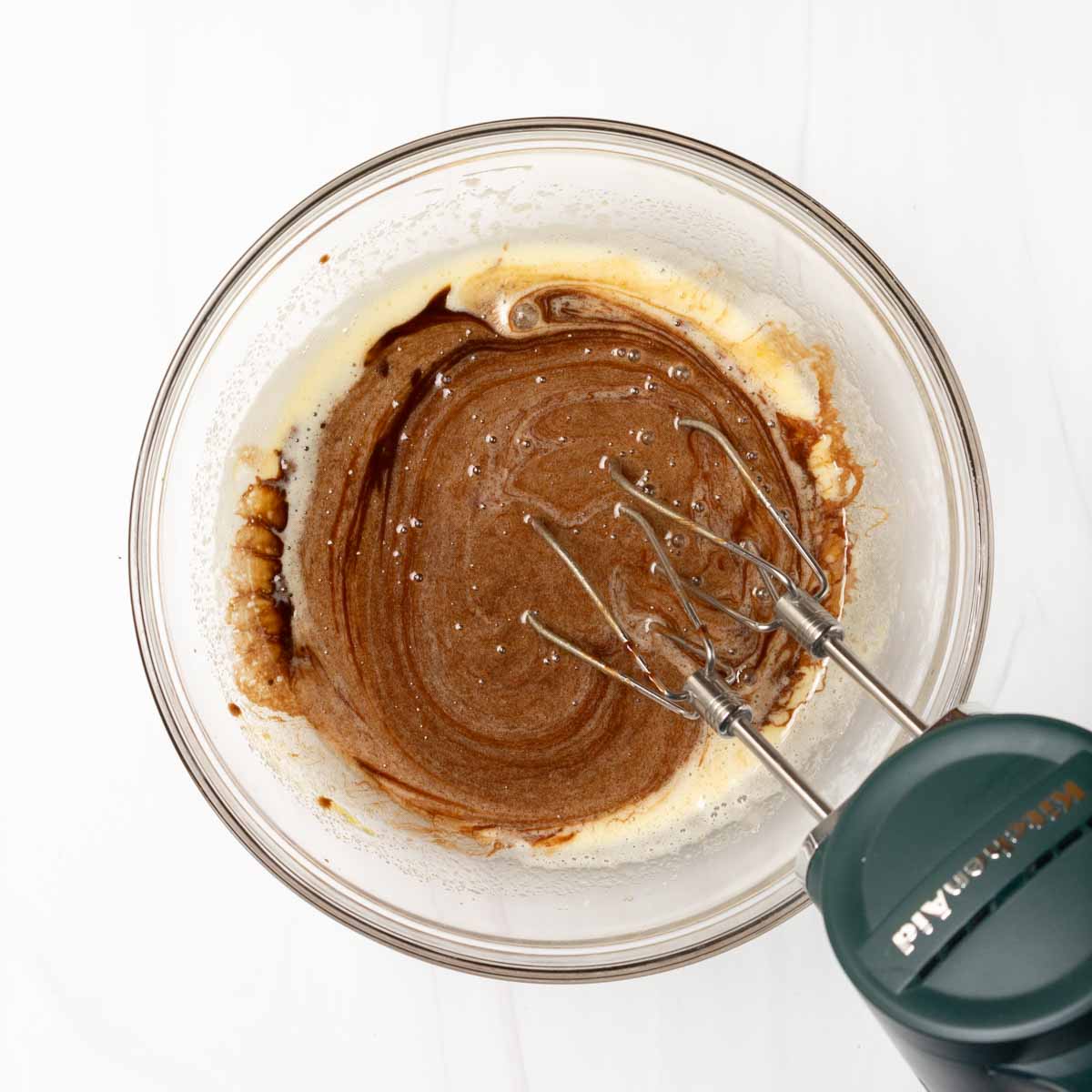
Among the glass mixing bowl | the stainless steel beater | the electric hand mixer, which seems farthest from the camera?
the glass mixing bowl

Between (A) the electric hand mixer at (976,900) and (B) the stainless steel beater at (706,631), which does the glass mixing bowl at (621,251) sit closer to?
(B) the stainless steel beater at (706,631)

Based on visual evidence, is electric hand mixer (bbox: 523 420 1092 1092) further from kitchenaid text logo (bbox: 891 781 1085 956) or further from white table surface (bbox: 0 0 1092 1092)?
A: white table surface (bbox: 0 0 1092 1092)

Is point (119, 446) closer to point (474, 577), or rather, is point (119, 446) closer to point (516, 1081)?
point (474, 577)

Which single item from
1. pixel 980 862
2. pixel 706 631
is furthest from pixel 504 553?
pixel 980 862

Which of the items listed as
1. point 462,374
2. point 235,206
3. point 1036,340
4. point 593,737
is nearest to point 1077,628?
point 1036,340

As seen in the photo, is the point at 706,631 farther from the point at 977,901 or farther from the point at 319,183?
the point at 319,183

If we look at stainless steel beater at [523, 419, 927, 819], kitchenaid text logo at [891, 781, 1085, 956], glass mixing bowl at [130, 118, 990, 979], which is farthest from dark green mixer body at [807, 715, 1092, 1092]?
glass mixing bowl at [130, 118, 990, 979]

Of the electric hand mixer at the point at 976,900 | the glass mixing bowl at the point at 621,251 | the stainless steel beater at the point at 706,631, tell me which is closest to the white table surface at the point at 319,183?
the glass mixing bowl at the point at 621,251
